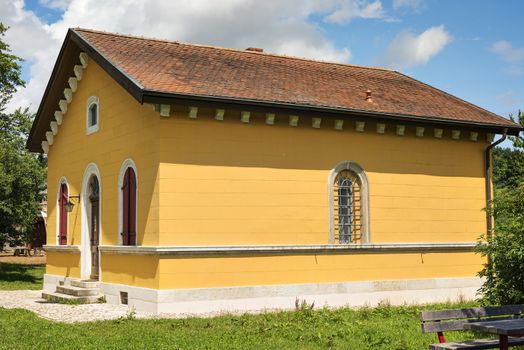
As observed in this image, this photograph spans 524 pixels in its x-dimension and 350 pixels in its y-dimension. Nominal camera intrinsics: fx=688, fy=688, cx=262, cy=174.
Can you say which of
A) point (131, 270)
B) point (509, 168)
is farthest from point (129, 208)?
point (509, 168)

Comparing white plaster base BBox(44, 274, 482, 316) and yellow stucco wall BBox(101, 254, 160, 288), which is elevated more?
yellow stucco wall BBox(101, 254, 160, 288)

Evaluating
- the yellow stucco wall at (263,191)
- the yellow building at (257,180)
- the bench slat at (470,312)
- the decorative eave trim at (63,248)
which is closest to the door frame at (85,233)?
the yellow building at (257,180)

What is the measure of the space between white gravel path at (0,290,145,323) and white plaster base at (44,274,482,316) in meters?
0.46

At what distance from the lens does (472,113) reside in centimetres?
1845

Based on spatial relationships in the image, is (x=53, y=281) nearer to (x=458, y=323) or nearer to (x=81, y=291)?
(x=81, y=291)

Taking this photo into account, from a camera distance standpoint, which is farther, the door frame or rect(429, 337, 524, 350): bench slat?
the door frame

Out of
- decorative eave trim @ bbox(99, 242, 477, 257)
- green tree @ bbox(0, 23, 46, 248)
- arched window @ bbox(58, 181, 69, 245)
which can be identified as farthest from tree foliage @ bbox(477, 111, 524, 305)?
green tree @ bbox(0, 23, 46, 248)

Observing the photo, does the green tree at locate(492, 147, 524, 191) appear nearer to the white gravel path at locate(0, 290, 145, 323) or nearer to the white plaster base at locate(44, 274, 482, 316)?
the white plaster base at locate(44, 274, 482, 316)

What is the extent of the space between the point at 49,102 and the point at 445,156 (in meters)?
11.5

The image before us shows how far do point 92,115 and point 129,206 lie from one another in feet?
12.7

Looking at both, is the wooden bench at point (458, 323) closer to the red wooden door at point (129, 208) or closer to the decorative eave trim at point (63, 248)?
the red wooden door at point (129, 208)

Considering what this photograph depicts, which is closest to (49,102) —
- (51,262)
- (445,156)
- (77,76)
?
(77,76)

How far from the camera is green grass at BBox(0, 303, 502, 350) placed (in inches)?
394

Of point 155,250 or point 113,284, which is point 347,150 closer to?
point 155,250
